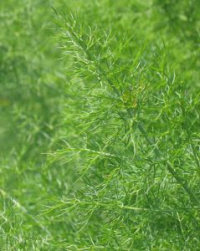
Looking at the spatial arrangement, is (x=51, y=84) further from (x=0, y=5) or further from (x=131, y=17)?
(x=131, y=17)

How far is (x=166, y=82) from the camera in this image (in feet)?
3.41

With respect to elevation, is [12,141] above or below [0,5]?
below

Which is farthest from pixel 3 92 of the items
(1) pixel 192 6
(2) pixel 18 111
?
(1) pixel 192 6

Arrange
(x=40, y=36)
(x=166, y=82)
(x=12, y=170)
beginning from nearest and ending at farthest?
(x=166, y=82) < (x=12, y=170) < (x=40, y=36)

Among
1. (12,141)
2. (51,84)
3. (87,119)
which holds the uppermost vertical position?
(87,119)

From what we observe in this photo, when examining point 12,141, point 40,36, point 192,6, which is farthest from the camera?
point 12,141

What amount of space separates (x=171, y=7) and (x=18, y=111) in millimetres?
553

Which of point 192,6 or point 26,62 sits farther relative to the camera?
point 26,62

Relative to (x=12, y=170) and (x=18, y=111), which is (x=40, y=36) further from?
(x=12, y=170)

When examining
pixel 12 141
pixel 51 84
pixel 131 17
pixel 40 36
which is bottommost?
pixel 12 141

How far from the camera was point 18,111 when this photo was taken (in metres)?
1.85

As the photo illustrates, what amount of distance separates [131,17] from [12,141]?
703mm


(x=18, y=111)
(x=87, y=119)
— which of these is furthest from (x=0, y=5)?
(x=87, y=119)

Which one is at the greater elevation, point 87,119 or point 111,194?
point 87,119
